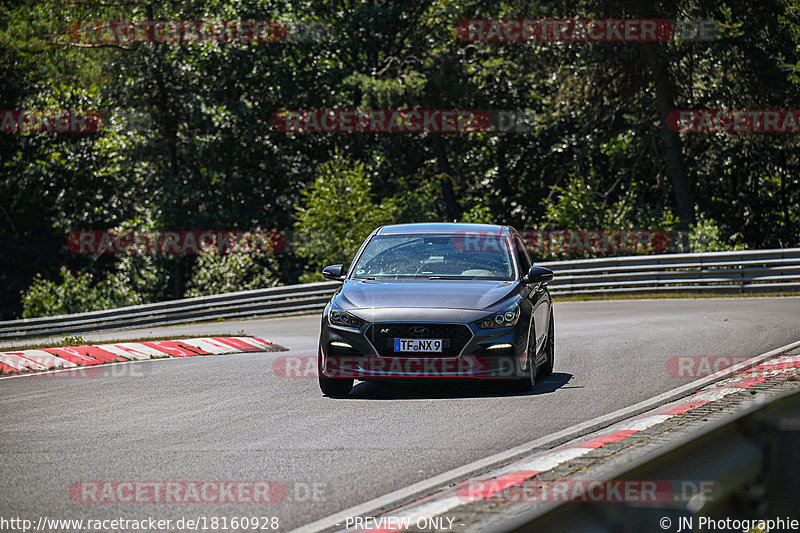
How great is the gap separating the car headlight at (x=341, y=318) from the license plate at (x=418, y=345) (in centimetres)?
42

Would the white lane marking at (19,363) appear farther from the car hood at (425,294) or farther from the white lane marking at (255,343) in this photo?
the car hood at (425,294)

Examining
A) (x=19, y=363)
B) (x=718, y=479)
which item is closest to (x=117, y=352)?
(x=19, y=363)

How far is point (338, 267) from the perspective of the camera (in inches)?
466

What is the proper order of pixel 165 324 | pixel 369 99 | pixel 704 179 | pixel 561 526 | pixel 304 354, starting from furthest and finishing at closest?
pixel 369 99, pixel 704 179, pixel 165 324, pixel 304 354, pixel 561 526

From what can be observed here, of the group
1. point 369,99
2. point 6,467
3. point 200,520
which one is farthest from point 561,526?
point 369,99

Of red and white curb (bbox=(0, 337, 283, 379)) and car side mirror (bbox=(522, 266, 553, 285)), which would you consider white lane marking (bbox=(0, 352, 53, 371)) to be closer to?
red and white curb (bbox=(0, 337, 283, 379))

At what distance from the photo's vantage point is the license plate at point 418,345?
10117 mm

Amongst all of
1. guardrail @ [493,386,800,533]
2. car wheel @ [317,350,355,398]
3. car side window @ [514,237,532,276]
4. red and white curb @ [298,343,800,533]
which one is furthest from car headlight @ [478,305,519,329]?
guardrail @ [493,386,800,533]

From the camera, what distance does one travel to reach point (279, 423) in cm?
881

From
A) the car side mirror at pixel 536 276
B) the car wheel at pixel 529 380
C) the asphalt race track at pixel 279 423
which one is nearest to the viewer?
the asphalt race track at pixel 279 423

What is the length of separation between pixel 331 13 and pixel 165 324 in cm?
1560

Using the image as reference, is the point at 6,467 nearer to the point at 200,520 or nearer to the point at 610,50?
the point at 200,520

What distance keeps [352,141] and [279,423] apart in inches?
1314

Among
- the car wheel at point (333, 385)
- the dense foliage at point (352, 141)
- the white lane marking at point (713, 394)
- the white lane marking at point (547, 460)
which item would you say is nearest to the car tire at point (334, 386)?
the car wheel at point (333, 385)
